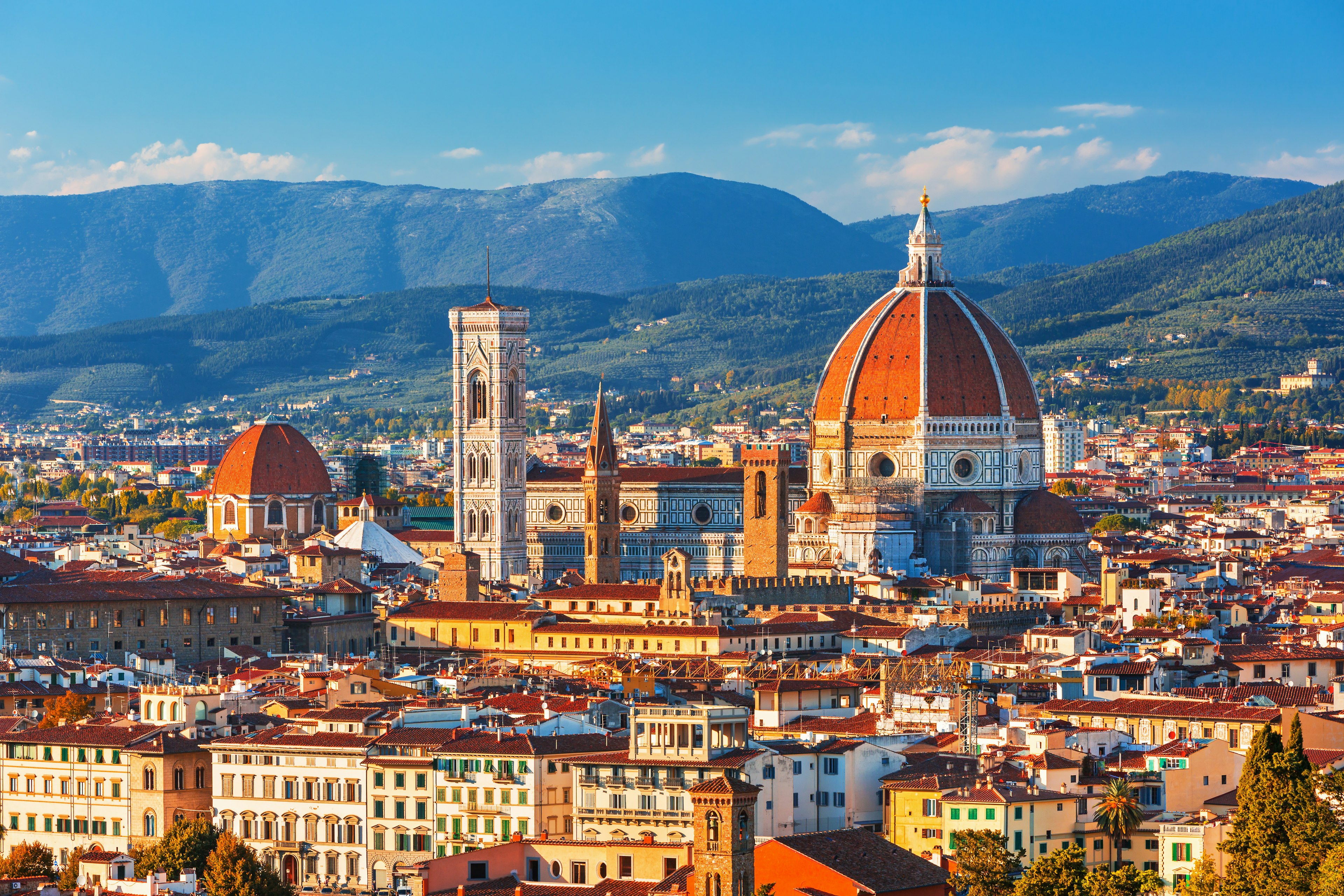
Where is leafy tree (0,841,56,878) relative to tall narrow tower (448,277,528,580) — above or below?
below

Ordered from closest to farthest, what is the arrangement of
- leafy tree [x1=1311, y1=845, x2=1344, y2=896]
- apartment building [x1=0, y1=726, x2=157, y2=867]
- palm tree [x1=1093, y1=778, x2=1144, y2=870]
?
leafy tree [x1=1311, y1=845, x2=1344, y2=896] < palm tree [x1=1093, y1=778, x2=1144, y2=870] < apartment building [x1=0, y1=726, x2=157, y2=867]

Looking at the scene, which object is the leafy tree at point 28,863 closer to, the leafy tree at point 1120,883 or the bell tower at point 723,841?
the bell tower at point 723,841

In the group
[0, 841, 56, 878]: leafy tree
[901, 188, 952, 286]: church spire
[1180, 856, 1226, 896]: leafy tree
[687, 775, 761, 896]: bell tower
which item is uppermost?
[901, 188, 952, 286]: church spire

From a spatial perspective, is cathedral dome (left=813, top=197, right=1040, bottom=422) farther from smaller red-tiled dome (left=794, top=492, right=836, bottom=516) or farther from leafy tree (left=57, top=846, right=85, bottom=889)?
leafy tree (left=57, top=846, right=85, bottom=889)

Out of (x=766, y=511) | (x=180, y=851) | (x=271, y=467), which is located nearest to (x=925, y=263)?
(x=766, y=511)

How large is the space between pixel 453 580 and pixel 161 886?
51.3m

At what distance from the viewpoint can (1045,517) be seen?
11544 cm

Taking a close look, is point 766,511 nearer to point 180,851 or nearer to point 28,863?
point 180,851

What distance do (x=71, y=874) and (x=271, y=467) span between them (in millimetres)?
97939

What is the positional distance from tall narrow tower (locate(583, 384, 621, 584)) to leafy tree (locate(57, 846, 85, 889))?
6402 cm

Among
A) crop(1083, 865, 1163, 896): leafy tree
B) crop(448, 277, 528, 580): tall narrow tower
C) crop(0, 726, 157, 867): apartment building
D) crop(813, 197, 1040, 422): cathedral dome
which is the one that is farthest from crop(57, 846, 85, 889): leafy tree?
crop(813, 197, 1040, 422): cathedral dome

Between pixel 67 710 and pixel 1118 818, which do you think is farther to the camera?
pixel 67 710

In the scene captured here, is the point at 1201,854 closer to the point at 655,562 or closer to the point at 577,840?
the point at 577,840

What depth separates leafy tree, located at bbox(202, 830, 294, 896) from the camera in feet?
150
